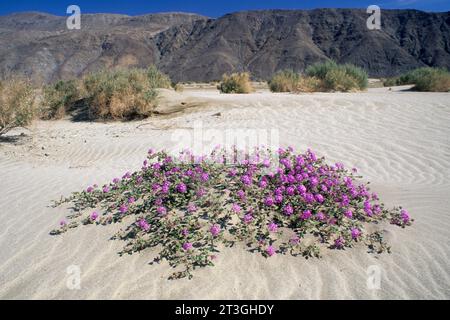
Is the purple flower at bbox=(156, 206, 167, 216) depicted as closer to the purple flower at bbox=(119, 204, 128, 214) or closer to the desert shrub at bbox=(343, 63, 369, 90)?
the purple flower at bbox=(119, 204, 128, 214)

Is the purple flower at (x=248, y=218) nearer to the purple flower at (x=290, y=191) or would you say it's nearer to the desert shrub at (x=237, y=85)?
the purple flower at (x=290, y=191)

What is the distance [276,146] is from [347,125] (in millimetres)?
2512

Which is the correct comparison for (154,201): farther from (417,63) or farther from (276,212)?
(417,63)

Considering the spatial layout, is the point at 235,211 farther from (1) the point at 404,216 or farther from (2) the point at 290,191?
(1) the point at 404,216

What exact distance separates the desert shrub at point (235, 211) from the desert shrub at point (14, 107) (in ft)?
15.9

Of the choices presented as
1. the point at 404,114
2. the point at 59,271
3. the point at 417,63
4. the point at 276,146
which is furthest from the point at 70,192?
the point at 417,63

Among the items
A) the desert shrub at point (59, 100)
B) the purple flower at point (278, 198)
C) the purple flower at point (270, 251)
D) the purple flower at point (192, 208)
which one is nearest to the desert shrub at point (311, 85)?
the desert shrub at point (59, 100)

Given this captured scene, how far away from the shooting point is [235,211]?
3541 millimetres

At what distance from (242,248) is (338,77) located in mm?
14248

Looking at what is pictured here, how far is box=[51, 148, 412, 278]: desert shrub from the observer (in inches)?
127

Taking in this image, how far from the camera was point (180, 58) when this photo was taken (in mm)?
71812

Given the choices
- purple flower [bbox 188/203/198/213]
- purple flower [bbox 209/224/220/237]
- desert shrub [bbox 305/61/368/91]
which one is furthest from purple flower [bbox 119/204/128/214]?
desert shrub [bbox 305/61/368/91]

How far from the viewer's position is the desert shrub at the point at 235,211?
127 inches

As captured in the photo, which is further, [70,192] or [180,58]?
[180,58]
